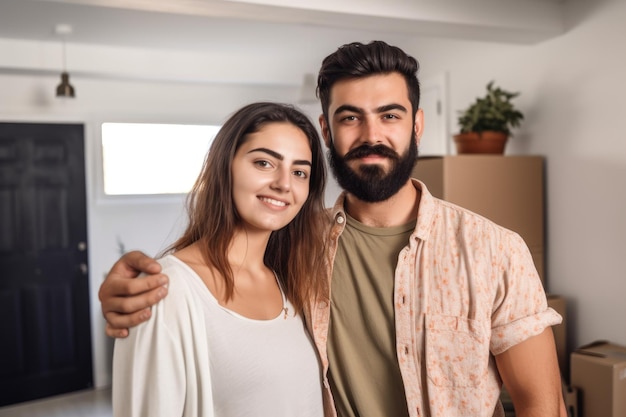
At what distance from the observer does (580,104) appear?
287 centimetres

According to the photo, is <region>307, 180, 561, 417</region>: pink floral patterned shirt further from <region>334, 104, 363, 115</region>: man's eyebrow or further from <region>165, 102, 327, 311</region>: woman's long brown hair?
<region>334, 104, 363, 115</region>: man's eyebrow

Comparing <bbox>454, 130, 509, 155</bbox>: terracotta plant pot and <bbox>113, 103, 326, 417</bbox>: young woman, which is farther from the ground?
<bbox>454, 130, 509, 155</bbox>: terracotta plant pot

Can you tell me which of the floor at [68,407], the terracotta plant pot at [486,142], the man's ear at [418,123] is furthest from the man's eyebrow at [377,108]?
the floor at [68,407]

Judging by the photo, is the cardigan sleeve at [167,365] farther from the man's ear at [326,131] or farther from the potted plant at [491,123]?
the potted plant at [491,123]

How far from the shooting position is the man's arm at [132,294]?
3.47 feet

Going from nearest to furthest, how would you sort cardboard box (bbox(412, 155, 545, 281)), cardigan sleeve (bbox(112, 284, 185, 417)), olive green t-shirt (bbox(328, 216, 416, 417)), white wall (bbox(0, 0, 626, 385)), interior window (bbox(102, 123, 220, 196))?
cardigan sleeve (bbox(112, 284, 185, 417)) → olive green t-shirt (bbox(328, 216, 416, 417)) → white wall (bbox(0, 0, 626, 385)) → cardboard box (bbox(412, 155, 545, 281)) → interior window (bbox(102, 123, 220, 196))

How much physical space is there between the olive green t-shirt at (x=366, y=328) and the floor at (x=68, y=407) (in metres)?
3.31

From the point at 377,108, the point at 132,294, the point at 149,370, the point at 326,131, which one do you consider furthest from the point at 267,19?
the point at 149,370

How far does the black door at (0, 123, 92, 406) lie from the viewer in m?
4.23

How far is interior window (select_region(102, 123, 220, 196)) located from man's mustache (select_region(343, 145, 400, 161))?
3.30 meters

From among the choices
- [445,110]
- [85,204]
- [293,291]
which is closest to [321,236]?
[293,291]

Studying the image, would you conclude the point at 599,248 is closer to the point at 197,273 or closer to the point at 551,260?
the point at 551,260

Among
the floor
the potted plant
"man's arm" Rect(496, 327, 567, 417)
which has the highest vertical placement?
the potted plant

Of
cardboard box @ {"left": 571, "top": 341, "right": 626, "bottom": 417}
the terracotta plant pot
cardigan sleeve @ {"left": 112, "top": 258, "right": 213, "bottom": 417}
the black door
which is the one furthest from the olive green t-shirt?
the black door
